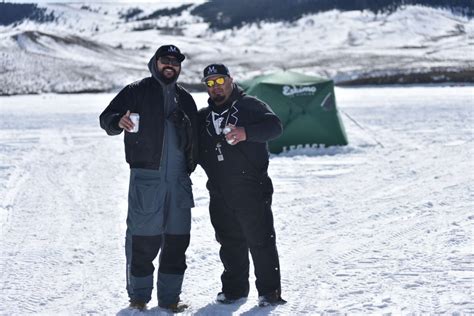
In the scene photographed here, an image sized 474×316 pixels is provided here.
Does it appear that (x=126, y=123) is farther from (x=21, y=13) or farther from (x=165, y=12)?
(x=165, y=12)

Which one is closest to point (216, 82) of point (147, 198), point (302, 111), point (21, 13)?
point (147, 198)

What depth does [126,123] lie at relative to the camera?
414 cm

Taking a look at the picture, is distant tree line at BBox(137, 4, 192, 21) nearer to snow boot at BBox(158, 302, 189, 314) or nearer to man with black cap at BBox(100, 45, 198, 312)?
man with black cap at BBox(100, 45, 198, 312)

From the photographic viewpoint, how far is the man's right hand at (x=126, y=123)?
13.6 feet

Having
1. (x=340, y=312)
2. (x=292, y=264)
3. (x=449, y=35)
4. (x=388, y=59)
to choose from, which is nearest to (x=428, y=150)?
(x=292, y=264)

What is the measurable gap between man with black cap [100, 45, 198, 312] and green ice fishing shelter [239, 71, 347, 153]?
8358mm

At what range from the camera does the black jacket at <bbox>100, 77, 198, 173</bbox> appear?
4289 millimetres

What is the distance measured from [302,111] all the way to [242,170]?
340 inches

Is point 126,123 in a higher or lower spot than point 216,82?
lower

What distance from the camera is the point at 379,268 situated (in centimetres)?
525

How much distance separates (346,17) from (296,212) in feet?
309

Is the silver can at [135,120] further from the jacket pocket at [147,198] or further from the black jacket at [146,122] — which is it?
the jacket pocket at [147,198]

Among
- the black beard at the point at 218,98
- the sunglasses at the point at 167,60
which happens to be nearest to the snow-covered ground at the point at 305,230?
the black beard at the point at 218,98

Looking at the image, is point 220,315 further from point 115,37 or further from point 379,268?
point 115,37
